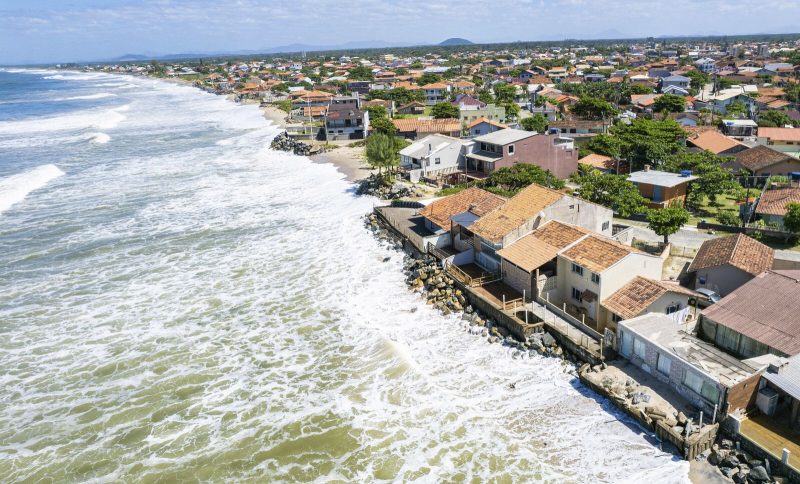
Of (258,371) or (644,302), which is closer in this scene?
(644,302)

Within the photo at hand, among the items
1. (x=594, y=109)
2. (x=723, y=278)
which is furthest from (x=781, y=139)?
(x=723, y=278)

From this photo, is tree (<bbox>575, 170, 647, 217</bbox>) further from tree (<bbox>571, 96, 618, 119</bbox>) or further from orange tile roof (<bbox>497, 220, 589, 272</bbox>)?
tree (<bbox>571, 96, 618, 119</bbox>)

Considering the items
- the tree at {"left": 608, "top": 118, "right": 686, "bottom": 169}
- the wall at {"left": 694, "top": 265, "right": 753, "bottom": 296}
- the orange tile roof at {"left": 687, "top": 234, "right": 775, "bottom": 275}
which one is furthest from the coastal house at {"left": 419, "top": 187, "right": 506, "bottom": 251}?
the tree at {"left": 608, "top": 118, "right": 686, "bottom": 169}

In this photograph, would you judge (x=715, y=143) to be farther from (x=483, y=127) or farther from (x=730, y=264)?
(x=730, y=264)

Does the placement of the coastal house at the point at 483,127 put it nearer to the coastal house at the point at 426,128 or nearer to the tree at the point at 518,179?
the coastal house at the point at 426,128

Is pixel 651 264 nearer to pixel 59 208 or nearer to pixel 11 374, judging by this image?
pixel 11 374

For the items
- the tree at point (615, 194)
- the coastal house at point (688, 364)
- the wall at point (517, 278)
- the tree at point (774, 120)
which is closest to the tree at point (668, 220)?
the tree at point (615, 194)
